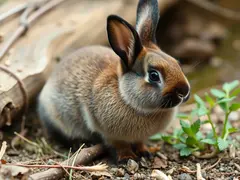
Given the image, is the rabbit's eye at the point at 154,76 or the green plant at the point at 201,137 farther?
the green plant at the point at 201,137

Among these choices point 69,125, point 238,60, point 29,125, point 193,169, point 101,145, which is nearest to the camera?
point 193,169

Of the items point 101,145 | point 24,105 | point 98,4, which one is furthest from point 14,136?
point 98,4

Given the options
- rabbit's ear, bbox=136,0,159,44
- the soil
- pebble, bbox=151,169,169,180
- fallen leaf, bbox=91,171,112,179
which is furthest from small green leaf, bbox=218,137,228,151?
rabbit's ear, bbox=136,0,159,44

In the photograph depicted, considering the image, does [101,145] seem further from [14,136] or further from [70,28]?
[70,28]

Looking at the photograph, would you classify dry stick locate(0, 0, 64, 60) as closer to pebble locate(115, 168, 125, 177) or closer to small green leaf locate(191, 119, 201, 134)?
pebble locate(115, 168, 125, 177)

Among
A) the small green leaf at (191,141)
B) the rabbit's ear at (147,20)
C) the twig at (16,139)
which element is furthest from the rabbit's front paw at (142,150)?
the twig at (16,139)

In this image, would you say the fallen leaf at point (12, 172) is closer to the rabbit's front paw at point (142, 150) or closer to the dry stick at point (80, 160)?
the dry stick at point (80, 160)
